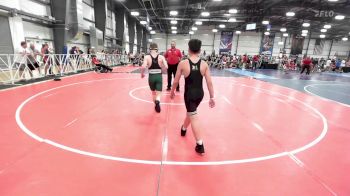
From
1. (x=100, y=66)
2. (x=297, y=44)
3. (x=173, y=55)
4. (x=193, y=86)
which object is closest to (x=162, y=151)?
(x=193, y=86)

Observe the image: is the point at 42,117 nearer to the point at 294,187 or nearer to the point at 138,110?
the point at 138,110

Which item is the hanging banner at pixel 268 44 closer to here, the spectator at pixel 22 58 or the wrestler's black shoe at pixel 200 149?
the spectator at pixel 22 58

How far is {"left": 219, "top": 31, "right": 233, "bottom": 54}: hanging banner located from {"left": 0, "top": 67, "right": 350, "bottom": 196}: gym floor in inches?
1382

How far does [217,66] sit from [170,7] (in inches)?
348

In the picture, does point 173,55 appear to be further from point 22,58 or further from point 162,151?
point 22,58

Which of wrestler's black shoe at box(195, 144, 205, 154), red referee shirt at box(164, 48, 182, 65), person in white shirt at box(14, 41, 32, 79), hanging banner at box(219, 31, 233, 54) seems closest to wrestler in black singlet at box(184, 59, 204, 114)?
wrestler's black shoe at box(195, 144, 205, 154)

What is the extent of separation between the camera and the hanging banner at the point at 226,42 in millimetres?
39219

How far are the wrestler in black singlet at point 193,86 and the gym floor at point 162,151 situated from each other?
2.80 ft

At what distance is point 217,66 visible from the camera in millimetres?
25828

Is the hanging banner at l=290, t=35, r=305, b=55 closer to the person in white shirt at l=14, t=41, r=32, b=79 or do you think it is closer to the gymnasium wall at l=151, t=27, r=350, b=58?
the gymnasium wall at l=151, t=27, r=350, b=58

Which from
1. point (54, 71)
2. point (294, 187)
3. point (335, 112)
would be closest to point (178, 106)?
point (294, 187)

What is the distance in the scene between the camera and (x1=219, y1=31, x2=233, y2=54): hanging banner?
1544 inches

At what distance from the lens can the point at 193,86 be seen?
345cm

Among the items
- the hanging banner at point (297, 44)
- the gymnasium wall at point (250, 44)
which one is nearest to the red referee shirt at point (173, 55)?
the hanging banner at point (297, 44)
